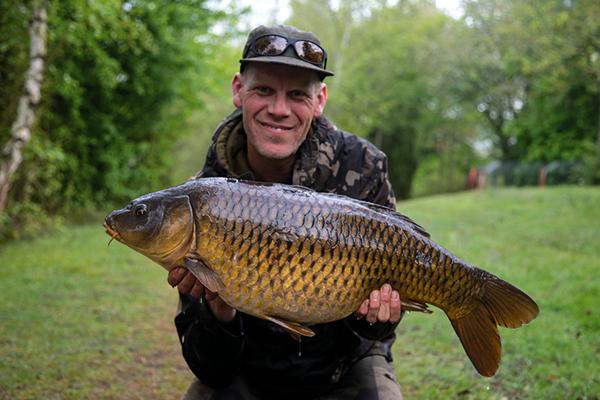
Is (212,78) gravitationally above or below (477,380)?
above

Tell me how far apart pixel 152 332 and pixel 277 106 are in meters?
2.79

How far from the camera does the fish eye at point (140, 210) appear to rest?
1.88m

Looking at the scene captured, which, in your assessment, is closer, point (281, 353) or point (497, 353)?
point (497, 353)

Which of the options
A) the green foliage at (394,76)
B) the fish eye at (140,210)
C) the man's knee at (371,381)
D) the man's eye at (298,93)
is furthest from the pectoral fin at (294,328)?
the green foliage at (394,76)

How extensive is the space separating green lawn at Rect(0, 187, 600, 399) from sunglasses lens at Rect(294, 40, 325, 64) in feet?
6.91

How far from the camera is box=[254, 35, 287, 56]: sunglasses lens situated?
7.46ft

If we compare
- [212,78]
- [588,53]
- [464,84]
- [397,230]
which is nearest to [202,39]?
[212,78]

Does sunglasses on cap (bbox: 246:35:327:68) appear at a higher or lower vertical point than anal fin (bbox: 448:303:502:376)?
higher

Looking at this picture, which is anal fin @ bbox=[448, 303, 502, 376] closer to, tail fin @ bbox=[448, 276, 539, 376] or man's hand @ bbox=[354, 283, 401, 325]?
tail fin @ bbox=[448, 276, 539, 376]

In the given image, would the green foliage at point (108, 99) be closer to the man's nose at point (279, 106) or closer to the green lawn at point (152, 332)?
the green lawn at point (152, 332)

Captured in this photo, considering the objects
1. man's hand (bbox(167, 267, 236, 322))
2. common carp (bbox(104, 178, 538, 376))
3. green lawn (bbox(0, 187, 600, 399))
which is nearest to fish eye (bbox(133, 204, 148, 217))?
common carp (bbox(104, 178, 538, 376))

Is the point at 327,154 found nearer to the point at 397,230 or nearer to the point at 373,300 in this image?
the point at 397,230

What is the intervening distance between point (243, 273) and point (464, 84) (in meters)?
27.9

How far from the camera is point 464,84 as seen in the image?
27.8m
